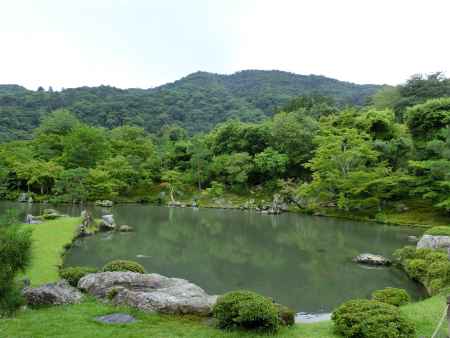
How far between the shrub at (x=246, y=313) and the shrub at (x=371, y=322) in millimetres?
1237

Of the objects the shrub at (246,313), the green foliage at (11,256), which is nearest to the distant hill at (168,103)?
the green foliage at (11,256)

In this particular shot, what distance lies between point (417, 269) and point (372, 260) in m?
2.51

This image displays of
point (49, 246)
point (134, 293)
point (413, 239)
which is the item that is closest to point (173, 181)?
point (49, 246)

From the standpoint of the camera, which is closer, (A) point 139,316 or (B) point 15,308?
(B) point 15,308

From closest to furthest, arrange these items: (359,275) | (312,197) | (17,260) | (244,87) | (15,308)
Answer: (17,260) < (15,308) < (359,275) < (312,197) < (244,87)

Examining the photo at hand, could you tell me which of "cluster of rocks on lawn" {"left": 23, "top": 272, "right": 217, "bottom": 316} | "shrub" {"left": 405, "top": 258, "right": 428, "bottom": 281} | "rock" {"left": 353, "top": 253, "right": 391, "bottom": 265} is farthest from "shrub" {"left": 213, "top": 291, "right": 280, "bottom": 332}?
"rock" {"left": 353, "top": 253, "right": 391, "bottom": 265}

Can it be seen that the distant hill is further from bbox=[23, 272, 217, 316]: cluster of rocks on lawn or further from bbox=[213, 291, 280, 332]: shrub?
bbox=[213, 291, 280, 332]: shrub

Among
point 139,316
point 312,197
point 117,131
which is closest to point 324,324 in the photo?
point 139,316

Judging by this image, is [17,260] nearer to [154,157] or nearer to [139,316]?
[139,316]

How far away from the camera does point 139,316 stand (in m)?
7.63

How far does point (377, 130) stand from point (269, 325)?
108 ft

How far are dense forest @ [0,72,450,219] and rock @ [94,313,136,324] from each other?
21842 mm

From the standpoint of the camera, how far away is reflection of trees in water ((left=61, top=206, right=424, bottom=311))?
1289cm

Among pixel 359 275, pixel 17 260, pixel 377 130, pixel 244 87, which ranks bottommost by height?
pixel 359 275
